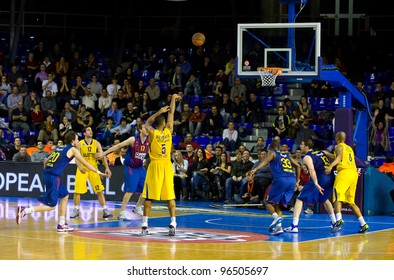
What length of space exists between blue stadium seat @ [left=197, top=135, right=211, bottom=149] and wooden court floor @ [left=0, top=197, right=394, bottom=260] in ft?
20.3

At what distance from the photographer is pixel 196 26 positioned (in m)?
33.3

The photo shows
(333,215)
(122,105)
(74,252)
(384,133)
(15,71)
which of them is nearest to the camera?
(74,252)

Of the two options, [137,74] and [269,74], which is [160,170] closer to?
[269,74]

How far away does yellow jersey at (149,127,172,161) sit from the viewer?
51.5 ft

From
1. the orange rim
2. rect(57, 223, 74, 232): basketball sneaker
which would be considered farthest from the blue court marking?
the orange rim

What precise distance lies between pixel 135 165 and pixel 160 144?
3173 millimetres

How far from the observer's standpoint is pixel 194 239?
606 inches

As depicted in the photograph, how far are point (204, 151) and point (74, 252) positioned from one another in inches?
424

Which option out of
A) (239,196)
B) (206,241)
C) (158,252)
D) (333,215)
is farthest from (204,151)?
Answer: (158,252)

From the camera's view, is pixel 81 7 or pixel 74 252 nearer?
pixel 74 252

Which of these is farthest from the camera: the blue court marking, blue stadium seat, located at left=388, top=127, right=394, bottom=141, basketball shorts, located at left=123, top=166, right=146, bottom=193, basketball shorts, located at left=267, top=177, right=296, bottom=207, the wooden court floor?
blue stadium seat, located at left=388, top=127, right=394, bottom=141

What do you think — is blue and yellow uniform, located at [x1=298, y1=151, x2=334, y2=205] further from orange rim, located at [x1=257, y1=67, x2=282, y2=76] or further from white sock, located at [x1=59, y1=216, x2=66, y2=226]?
white sock, located at [x1=59, y1=216, x2=66, y2=226]

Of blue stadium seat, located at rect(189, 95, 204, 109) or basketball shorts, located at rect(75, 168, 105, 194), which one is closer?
basketball shorts, located at rect(75, 168, 105, 194)

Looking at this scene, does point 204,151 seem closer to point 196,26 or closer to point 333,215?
point 333,215
